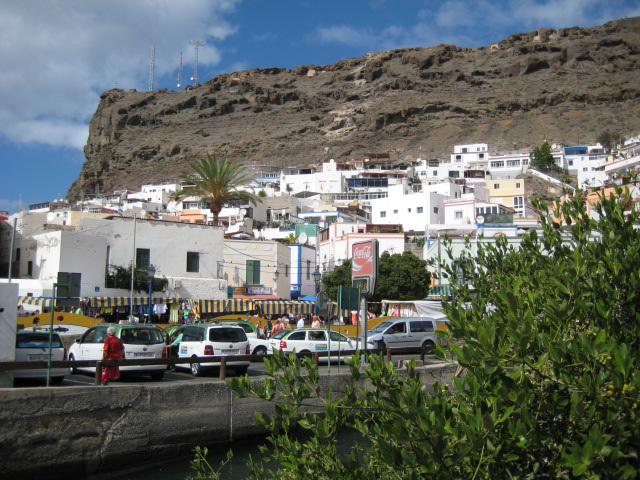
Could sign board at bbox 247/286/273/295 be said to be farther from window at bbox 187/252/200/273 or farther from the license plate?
the license plate

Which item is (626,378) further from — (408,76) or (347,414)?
(408,76)

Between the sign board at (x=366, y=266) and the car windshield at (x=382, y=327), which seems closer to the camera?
the sign board at (x=366, y=266)

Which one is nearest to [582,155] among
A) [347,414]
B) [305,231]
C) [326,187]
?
[326,187]

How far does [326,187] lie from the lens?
10038 cm

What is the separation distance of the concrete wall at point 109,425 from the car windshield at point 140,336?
269cm

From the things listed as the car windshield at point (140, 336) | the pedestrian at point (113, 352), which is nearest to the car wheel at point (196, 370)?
the car windshield at point (140, 336)

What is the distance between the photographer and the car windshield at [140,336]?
15.4 metres

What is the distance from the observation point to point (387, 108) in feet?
516

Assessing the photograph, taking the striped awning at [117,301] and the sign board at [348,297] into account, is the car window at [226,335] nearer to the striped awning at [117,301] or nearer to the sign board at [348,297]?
the sign board at [348,297]

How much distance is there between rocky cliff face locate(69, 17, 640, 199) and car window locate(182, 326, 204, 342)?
10859cm

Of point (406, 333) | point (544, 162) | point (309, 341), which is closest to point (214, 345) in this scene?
point (309, 341)

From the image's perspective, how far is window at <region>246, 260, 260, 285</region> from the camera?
1635 inches

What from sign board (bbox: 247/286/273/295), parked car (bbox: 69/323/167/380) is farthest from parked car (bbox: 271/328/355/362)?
sign board (bbox: 247/286/273/295)

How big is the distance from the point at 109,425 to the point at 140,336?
384 centimetres
